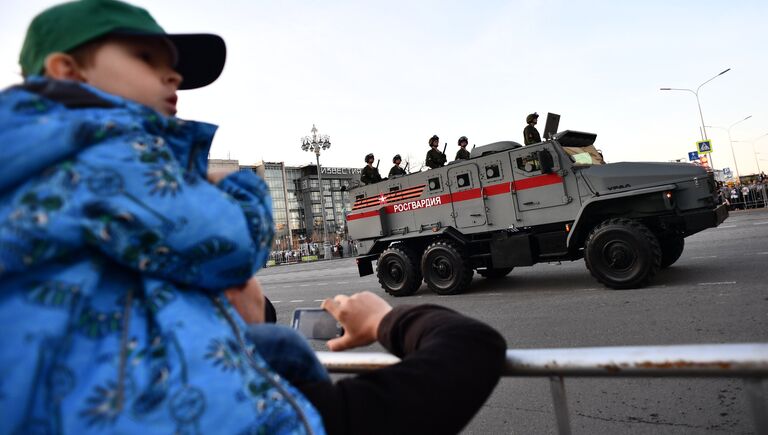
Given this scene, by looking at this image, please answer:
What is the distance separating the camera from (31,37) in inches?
33.9

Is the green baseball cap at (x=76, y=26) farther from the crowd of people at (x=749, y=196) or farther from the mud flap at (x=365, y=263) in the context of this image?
the crowd of people at (x=749, y=196)

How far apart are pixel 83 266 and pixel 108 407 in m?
0.20

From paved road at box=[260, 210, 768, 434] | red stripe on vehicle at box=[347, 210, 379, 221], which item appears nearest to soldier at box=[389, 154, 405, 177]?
red stripe on vehicle at box=[347, 210, 379, 221]

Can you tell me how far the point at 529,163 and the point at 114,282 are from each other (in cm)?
830

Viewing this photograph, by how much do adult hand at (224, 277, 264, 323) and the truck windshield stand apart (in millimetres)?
7947

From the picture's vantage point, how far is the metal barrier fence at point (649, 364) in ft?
2.94

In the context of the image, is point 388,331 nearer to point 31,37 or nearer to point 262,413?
point 262,413

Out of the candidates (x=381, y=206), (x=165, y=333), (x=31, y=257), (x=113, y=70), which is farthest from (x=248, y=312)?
(x=381, y=206)

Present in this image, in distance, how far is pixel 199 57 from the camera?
114cm

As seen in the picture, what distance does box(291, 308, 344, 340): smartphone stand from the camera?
1.28 metres

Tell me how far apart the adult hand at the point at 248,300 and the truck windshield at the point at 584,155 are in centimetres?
795

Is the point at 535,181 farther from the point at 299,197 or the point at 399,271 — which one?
the point at 299,197

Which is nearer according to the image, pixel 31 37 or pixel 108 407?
pixel 108 407

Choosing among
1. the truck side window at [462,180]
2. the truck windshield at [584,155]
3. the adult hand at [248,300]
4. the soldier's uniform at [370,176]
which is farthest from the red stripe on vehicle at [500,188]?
the adult hand at [248,300]
